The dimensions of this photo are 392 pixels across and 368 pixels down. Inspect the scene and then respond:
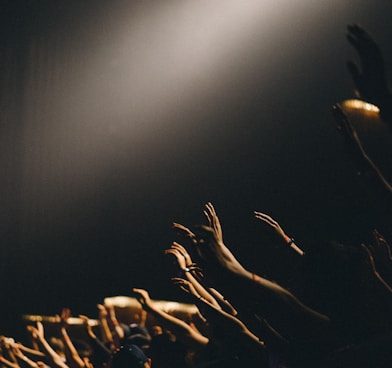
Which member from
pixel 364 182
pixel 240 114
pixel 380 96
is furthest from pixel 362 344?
pixel 240 114

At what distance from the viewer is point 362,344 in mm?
1823

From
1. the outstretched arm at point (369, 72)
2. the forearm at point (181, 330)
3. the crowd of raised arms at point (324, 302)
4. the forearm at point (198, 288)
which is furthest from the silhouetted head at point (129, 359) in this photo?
the outstretched arm at point (369, 72)

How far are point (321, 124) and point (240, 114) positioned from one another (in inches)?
24.7

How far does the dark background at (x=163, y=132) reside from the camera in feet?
14.2

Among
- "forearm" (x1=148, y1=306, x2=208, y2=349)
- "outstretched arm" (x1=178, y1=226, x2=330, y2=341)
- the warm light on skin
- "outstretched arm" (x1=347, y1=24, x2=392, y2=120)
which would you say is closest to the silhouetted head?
"forearm" (x1=148, y1=306, x2=208, y2=349)

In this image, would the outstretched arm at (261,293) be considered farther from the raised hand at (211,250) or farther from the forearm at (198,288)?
the forearm at (198,288)

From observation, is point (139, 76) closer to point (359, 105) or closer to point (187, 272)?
point (359, 105)

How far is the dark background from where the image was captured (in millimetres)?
4324

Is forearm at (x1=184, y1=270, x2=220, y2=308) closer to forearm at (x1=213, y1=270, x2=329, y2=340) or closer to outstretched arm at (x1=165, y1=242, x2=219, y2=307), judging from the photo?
outstretched arm at (x1=165, y1=242, x2=219, y2=307)

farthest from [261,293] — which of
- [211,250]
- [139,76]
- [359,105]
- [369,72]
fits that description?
[139,76]

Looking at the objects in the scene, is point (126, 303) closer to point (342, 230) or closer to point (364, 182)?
point (342, 230)

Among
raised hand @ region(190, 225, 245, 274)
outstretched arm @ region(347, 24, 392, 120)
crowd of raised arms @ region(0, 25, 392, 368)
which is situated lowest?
crowd of raised arms @ region(0, 25, 392, 368)

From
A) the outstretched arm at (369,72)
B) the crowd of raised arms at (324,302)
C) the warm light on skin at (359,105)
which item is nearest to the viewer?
the outstretched arm at (369,72)

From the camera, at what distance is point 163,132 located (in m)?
5.06
